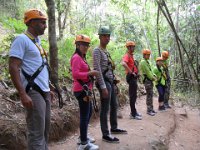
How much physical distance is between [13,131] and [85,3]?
1265 centimetres

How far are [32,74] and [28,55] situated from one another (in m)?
0.21

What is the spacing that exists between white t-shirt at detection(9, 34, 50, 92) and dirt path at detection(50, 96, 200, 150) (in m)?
Answer: 2.12

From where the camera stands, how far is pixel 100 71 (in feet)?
15.9

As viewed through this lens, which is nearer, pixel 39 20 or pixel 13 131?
pixel 39 20

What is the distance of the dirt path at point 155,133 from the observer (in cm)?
531

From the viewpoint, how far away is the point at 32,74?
10.7 feet

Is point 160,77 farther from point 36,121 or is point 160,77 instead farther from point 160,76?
point 36,121

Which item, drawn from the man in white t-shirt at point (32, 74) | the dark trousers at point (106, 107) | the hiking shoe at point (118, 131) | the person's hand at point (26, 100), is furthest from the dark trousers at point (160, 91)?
the person's hand at point (26, 100)

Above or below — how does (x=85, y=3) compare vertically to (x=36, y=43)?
above

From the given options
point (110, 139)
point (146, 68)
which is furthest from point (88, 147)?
point (146, 68)

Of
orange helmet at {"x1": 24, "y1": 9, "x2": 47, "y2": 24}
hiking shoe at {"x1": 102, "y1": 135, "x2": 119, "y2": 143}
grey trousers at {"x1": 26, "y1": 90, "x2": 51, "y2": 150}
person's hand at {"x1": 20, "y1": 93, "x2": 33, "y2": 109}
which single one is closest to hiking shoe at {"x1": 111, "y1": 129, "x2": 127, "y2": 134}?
hiking shoe at {"x1": 102, "y1": 135, "x2": 119, "y2": 143}

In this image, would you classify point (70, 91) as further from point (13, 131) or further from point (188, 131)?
point (188, 131)

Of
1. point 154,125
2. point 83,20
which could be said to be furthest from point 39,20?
point 83,20

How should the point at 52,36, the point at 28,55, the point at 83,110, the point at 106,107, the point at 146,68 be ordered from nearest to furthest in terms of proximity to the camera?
the point at 28,55 → the point at 83,110 → the point at 106,107 → the point at 52,36 → the point at 146,68
